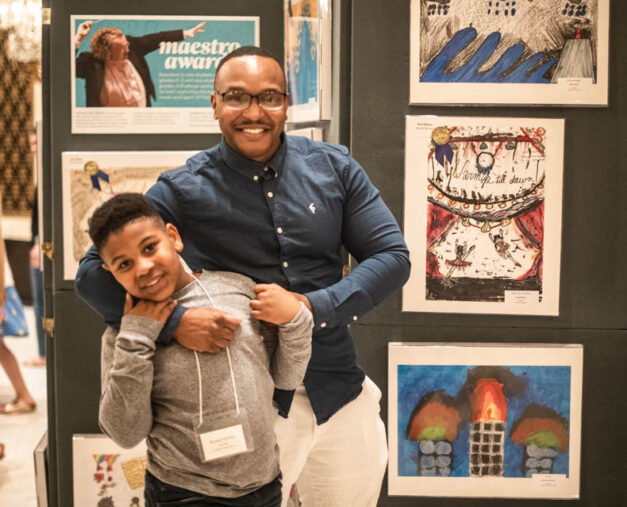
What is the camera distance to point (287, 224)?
6.05 ft

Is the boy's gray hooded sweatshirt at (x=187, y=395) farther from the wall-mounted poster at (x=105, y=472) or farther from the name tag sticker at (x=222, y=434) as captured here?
the wall-mounted poster at (x=105, y=472)

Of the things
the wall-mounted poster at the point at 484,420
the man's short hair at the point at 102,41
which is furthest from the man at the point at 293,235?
the man's short hair at the point at 102,41

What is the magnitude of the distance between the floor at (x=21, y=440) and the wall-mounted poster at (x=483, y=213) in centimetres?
232

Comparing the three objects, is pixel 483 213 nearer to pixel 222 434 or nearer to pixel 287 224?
pixel 287 224

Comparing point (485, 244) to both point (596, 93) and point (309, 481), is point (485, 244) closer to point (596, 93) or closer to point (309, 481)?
point (596, 93)

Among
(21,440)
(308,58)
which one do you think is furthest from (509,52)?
(21,440)

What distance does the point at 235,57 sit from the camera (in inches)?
70.2

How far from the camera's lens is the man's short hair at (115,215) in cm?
156

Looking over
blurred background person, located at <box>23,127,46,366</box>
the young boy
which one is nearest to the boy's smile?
the young boy

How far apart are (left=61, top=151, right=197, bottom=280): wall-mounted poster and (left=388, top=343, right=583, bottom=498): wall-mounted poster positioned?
1.16m

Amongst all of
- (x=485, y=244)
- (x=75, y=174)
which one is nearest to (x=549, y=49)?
(x=485, y=244)

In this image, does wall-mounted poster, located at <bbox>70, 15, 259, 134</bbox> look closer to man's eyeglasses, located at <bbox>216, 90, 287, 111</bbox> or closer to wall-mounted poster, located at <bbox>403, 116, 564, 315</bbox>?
wall-mounted poster, located at <bbox>403, 116, 564, 315</bbox>

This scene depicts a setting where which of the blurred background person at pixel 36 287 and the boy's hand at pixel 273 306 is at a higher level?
the boy's hand at pixel 273 306

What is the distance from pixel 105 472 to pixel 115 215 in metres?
1.77
